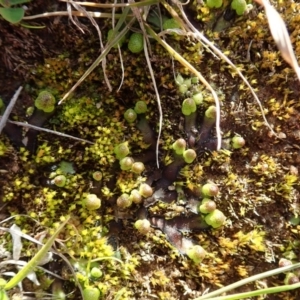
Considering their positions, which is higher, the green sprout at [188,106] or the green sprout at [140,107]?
the green sprout at [188,106]

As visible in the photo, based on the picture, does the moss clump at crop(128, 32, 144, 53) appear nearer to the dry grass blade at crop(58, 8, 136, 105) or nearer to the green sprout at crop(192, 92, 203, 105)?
the dry grass blade at crop(58, 8, 136, 105)

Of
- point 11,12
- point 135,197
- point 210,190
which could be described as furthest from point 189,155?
point 11,12

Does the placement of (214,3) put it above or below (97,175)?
above

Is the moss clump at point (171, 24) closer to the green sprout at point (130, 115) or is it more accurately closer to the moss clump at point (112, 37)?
the moss clump at point (112, 37)

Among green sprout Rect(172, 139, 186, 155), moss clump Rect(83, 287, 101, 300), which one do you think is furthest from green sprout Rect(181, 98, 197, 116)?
moss clump Rect(83, 287, 101, 300)

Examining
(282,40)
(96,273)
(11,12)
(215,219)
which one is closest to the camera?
(282,40)

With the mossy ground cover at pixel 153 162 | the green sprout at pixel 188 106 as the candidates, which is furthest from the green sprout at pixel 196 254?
the green sprout at pixel 188 106

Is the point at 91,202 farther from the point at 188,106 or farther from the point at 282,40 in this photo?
the point at 282,40
